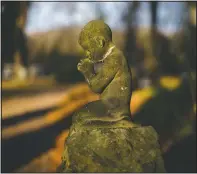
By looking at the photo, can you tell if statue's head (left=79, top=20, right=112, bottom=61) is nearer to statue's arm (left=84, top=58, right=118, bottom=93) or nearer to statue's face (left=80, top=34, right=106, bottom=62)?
statue's face (left=80, top=34, right=106, bottom=62)

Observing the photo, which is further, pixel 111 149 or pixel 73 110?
pixel 73 110

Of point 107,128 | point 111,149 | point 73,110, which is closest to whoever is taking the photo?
point 111,149

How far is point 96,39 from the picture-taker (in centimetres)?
490

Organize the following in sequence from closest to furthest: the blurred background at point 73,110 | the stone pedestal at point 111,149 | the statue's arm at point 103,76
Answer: the stone pedestal at point 111,149 → the statue's arm at point 103,76 → the blurred background at point 73,110

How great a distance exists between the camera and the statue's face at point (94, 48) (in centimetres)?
491

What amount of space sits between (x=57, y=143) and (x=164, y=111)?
11.7ft

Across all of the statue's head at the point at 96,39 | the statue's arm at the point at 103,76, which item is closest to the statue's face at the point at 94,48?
the statue's head at the point at 96,39

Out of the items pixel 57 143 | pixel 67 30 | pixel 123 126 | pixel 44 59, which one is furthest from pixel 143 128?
pixel 67 30

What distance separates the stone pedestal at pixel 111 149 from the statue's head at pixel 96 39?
83 centimetres

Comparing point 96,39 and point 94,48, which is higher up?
point 96,39

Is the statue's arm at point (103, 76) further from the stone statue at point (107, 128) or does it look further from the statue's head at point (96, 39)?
the statue's head at point (96, 39)

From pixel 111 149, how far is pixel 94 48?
4.27ft

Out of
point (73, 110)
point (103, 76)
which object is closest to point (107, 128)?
point (103, 76)

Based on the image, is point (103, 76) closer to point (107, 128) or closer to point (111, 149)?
point (107, 128)
